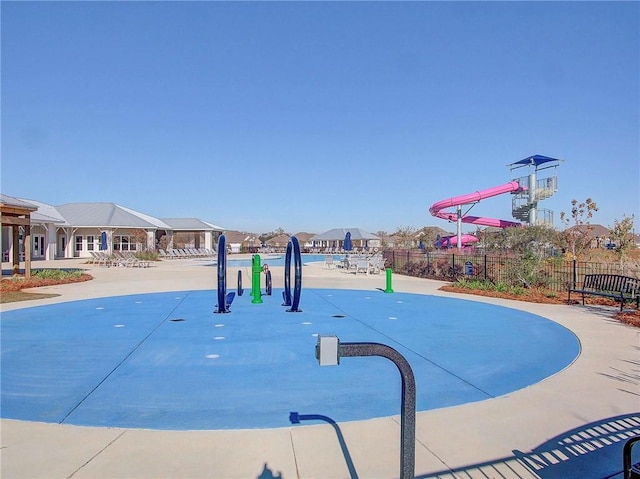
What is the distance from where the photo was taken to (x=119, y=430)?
3.96 m

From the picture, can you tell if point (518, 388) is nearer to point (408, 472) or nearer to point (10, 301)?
point (408, 472)

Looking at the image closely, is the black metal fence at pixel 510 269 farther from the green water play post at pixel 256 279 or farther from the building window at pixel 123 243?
the building window at pixel 123 243

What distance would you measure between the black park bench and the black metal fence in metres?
1.15

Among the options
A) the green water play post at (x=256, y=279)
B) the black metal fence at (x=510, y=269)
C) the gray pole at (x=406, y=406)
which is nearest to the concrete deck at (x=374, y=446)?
the gray pole at (x=406, y=406)

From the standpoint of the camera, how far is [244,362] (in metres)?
6.55

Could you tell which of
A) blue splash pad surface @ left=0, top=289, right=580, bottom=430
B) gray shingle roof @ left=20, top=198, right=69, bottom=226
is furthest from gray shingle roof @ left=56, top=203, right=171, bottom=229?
blue splash pad surface @ left=0, top=289, right=580, bottom=430

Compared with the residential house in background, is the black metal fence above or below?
below

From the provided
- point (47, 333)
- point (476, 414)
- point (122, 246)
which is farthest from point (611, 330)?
point (122, 246)

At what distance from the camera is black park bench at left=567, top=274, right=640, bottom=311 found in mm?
10633

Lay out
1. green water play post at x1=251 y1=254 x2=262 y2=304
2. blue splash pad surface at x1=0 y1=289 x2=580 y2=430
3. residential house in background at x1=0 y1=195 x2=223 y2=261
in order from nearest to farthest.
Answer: blue splash pad surface at x1=0 y1=289 x2=580 y2=430
green water play post at x1=251 y1=254 x2=262 y2=304
residential house in background at x1=0 y1=195 x2=223 y2=261

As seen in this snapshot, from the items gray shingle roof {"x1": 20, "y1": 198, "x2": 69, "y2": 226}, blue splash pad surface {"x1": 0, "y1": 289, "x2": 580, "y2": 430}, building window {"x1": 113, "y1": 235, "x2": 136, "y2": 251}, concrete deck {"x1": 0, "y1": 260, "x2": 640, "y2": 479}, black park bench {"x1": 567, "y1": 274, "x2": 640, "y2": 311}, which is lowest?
blue splash pad surface {"x1": 0, "y1": 289, "x2": 580, "y2": 430}

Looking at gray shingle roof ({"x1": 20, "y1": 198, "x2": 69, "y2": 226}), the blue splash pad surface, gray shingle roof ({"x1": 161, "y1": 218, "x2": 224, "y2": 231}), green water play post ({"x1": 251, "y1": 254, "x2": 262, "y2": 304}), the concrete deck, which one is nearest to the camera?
the concrete deck

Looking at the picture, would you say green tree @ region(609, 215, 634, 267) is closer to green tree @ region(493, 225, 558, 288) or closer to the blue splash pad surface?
green tree @ region(493, 225, 558, 288)

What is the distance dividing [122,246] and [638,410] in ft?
133
